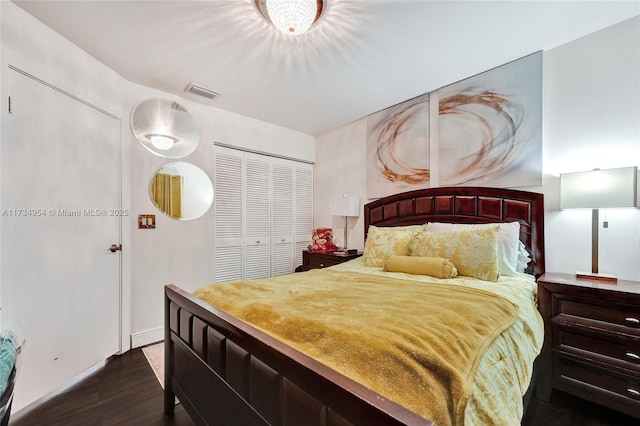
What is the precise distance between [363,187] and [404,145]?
759mm

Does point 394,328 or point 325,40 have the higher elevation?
point 325,40

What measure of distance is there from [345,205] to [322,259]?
0.75 meters

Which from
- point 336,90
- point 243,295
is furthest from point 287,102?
point 243,295

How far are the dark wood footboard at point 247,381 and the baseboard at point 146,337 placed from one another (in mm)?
1186

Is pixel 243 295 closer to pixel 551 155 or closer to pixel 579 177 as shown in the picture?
pixel 579 177

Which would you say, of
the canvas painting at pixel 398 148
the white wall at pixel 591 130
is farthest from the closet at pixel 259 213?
the white wall at pixel 591 130

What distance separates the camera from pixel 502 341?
1.17 metres

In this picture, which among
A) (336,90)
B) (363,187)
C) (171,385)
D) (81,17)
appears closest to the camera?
(171,385)

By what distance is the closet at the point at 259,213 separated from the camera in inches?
136

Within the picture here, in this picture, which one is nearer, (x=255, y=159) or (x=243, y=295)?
(x=243, y=295)

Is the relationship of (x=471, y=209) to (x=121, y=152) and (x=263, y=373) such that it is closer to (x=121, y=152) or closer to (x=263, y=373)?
(x=263, y=373)

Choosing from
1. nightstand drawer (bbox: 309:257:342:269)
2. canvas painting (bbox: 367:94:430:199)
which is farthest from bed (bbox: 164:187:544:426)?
nightstand drawer (bbox: 309:257:342:269)

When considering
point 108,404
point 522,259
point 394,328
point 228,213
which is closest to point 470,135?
point 522,259

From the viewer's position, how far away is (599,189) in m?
1.88
